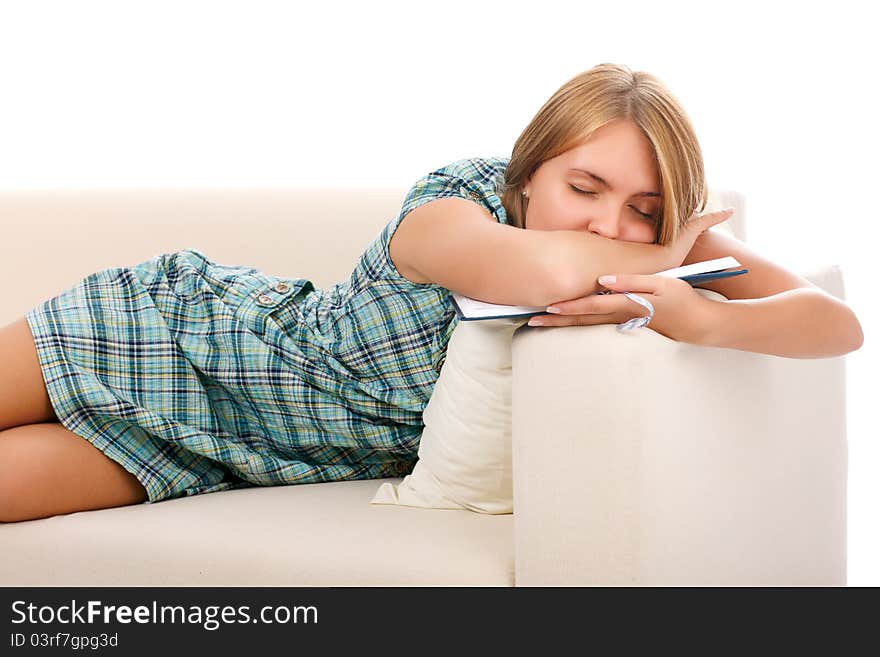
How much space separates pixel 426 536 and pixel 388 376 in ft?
1.03

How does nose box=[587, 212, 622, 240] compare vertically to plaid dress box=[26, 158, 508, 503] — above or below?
above

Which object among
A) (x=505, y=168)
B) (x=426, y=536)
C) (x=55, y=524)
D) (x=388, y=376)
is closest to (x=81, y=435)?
(x=55, y=524)

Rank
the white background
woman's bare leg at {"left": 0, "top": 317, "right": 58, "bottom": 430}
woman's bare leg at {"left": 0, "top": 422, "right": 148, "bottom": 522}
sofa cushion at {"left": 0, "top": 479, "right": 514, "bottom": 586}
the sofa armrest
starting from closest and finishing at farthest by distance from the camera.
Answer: the sofa armrest < sofa cushion at {"left": 0, "top": 479, "right": 514, "bottom": 586} < woman's bare leg at {"left": 0, "top": 422, "right": 148, "bottom": 522} < woman's bare leg at {"left": 0, "top": 317, "right": 58, "bottom": 430} < the white background

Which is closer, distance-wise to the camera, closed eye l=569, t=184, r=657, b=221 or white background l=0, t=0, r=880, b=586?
closed eye l=569, t=184, r=657, b=221

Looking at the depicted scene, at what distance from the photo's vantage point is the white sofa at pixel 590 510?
3.54 feet

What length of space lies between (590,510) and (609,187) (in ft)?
1.37

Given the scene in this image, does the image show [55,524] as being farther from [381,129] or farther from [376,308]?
[381,129]

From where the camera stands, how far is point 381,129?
2344mm

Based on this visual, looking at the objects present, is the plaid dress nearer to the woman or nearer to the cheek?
the woman

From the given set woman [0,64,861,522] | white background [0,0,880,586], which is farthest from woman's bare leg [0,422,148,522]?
white background [0,0,880,586]

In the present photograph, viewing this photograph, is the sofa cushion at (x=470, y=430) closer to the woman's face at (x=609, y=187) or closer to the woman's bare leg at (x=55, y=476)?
the woman's face at (x=609, y=187)

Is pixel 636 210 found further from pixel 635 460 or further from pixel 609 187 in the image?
pixel 635 460

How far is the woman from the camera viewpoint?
4.23 feet

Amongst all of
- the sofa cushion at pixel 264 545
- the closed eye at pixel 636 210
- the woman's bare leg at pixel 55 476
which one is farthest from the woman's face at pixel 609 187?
the woman's bare leg at pixel 55 476
